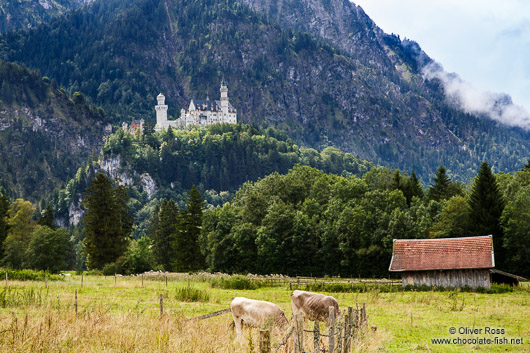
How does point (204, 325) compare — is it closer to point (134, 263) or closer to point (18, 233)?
point (134, 263)

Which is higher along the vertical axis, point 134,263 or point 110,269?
point 134,263

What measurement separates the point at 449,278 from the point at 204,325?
3862 cm

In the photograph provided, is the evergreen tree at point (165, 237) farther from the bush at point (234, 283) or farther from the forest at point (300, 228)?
the bush at point (234, 283)

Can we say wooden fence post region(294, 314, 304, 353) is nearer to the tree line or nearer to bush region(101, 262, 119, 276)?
the tree line

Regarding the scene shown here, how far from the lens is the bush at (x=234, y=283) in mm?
47938

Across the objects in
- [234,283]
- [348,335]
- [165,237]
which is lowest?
[348,335]

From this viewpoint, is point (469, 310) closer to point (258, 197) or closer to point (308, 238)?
point (308, 238)

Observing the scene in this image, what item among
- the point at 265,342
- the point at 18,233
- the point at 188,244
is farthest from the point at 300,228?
the point at 265,342

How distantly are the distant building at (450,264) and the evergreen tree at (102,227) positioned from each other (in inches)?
1619

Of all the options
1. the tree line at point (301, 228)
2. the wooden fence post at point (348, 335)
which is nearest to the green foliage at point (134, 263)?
the tree line at point (301, 228)

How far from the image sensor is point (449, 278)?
5109 cm

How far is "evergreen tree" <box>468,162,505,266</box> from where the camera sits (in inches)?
2697

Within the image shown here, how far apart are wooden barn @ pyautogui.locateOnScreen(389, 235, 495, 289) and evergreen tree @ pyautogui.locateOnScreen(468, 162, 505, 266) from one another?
17055mm

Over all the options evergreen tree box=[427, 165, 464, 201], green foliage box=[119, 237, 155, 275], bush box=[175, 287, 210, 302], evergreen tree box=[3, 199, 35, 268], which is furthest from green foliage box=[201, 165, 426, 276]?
bush box=[175, 287, 210, 302]
